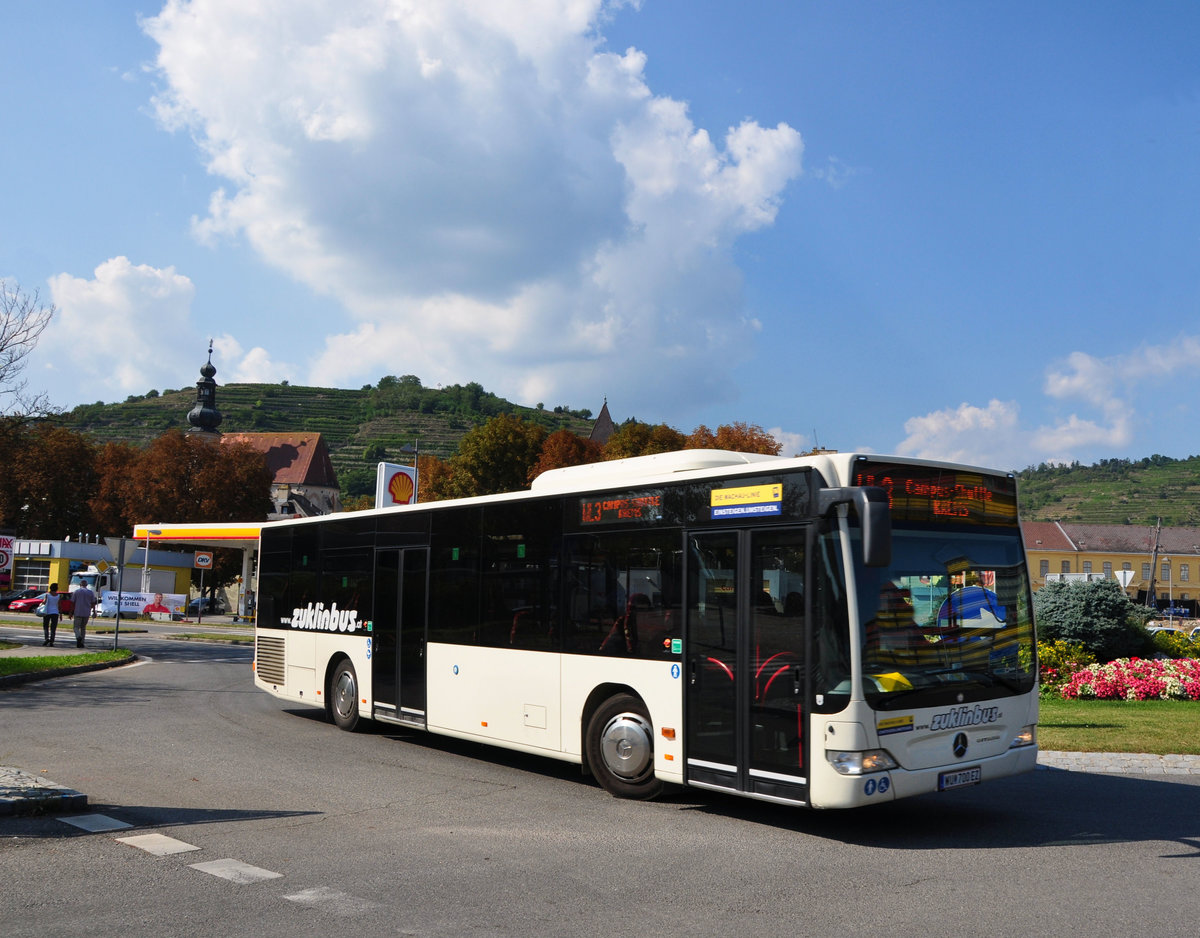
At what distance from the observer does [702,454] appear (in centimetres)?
930

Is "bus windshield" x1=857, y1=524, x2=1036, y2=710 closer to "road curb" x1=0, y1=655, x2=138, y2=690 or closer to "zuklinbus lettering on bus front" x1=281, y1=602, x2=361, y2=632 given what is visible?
"zuklinbus lettering on bus front" x1=281, y1=602, x2=361, y2=632

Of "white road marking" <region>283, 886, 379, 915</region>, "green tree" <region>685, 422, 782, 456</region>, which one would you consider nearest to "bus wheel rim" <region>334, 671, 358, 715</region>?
"white road marking" <region>283, 886, 379, 915</region>

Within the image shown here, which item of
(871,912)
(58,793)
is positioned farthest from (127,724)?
(871,912)

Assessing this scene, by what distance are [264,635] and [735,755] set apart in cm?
1010

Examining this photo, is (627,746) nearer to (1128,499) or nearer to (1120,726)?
(1120,726)

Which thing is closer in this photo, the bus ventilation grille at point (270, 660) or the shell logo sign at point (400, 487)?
the bus ventilation grille at point (270, 660)

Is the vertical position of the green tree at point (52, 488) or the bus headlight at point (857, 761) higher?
the green tree at point (52, 488)

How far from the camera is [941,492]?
827cm

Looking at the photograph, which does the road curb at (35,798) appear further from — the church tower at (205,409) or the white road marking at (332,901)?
the church tower at (205,409)

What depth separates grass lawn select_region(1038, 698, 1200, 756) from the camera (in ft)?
39.5

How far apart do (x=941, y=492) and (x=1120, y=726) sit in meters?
7.51

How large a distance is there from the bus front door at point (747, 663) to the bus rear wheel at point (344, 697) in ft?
21.1

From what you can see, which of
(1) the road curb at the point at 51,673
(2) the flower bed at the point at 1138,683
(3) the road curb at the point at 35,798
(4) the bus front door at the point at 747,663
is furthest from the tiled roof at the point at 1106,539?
(3) the road curb at the point at 35,798

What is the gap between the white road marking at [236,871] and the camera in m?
6.32
